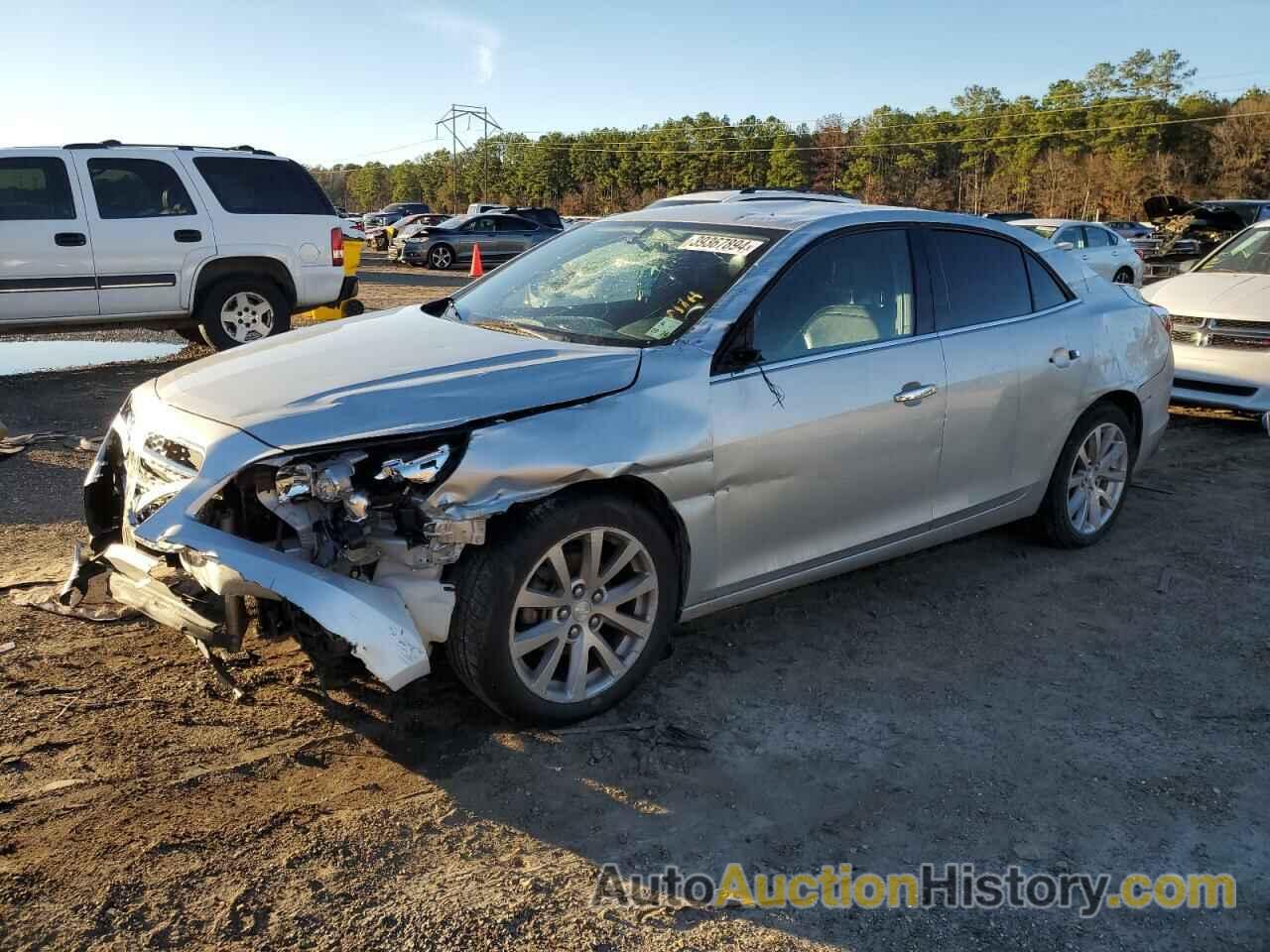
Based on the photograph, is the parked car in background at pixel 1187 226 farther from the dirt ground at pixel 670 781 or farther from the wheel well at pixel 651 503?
the wheel well at pixel 651 503

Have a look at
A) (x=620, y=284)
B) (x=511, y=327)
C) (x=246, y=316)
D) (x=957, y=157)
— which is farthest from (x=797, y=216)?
(x=957, y=157)

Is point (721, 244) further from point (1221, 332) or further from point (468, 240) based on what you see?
point (468, 240)

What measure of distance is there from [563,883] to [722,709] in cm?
109

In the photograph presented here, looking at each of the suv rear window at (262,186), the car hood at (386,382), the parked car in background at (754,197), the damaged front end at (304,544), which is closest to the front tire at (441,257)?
the suv rear window at (262,186)

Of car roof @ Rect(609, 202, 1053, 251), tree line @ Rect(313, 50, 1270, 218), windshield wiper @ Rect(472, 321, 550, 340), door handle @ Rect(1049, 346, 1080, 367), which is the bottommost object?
door handle @ Rect(1049, 346, 1080, 367)

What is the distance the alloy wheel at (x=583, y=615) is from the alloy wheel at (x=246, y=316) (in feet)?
24.6

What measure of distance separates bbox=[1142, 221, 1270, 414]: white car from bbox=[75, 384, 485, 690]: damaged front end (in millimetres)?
7218

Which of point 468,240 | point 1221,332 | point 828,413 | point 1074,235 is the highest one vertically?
point 468,240

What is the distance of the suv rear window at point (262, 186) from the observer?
9.66m

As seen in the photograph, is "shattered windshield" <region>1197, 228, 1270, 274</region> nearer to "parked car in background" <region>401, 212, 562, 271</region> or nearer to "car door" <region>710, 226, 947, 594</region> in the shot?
"car door" <region>710, 226, 947, 594</region>

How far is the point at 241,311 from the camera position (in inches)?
390

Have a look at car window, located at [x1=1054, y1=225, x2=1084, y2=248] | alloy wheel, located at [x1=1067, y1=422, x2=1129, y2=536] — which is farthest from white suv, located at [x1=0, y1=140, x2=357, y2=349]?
car window, located at [x1=1054, y1=225, x2=1084, y2=248]

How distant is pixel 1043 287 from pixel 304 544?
146 inches

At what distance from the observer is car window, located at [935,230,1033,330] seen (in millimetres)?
4492
